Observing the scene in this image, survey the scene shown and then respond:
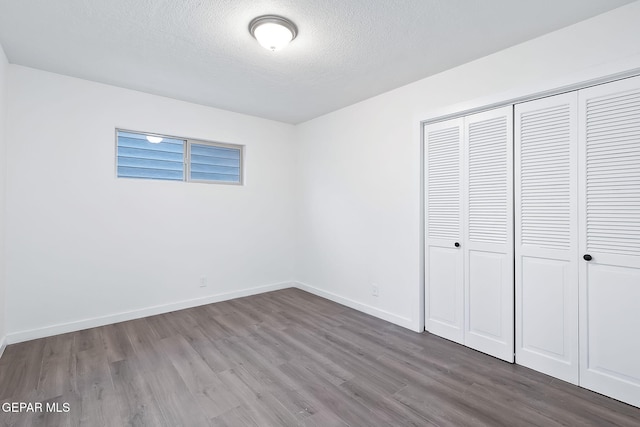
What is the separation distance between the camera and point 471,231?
8.94 feet

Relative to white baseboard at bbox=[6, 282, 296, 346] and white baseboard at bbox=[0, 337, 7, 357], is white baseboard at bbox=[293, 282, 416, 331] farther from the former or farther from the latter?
white baseboard at bbox=[0, 337, 7, 357]

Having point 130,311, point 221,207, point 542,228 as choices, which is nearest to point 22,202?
point 130,311

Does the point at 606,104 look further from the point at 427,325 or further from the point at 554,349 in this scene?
the point at 427,325

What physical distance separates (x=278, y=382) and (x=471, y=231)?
210 centimetres

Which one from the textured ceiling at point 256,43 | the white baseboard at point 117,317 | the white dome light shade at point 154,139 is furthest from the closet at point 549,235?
the white dome light shade at point 154,139

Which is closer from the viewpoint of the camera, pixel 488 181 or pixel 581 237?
pixel 581 237

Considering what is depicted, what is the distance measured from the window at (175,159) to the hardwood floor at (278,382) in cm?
180

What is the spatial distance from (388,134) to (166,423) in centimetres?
319

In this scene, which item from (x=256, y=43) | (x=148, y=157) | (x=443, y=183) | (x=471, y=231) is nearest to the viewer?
(x=256, y=43)

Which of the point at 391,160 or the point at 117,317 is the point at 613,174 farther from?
the point at 117,317

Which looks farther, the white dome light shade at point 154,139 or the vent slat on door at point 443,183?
the white dome light shade at point 154,139

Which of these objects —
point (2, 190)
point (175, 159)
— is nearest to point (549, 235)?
point (175, 159)

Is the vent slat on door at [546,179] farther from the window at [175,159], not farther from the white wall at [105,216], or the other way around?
the window at [175,159]

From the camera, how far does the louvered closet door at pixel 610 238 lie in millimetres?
1901
